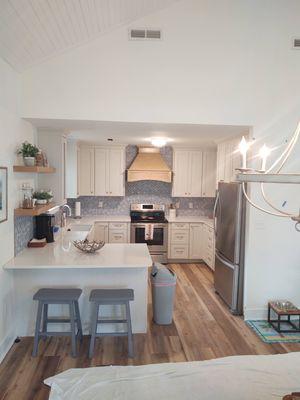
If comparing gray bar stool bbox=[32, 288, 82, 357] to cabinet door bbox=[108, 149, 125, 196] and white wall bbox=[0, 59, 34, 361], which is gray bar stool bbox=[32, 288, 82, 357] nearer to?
white wall bbox=[0, 59, 34, 361]

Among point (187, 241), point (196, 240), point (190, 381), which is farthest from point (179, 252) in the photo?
point (190, 381)

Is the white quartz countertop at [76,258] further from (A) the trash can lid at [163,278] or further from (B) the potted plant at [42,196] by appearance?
(B) the potted plant at [42,196]

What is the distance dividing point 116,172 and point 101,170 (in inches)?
12.2

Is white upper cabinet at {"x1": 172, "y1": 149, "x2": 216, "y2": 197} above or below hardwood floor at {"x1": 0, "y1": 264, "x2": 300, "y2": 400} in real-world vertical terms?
above

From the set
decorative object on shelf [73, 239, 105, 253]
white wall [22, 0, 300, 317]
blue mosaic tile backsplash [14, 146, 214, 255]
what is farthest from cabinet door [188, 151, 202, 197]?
decorative object on shelf [73, 239, 105, 253]

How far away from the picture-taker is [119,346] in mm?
3322

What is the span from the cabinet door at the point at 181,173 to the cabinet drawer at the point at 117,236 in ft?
4.44

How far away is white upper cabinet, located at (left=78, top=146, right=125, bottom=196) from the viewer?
252 inches

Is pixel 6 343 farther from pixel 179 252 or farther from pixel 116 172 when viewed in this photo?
pixel 116 172

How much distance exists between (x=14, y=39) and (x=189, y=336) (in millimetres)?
3496

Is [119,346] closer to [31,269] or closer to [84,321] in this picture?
[84,321]

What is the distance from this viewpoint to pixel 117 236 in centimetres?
623

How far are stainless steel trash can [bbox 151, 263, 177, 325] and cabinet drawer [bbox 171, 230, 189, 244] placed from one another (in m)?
2.44

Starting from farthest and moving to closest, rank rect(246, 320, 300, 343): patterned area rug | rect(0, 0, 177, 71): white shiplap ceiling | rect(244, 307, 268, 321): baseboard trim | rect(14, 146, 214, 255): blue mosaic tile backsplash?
rect(14, 146, 214, 255): blue mosaic tile backsplash, rect(244, 307, 268, 321): baseboard trim, rect(246, 320, 300, 343): patterned area rug, rect(0, 0, 177, 71): white shiplap ceiling
